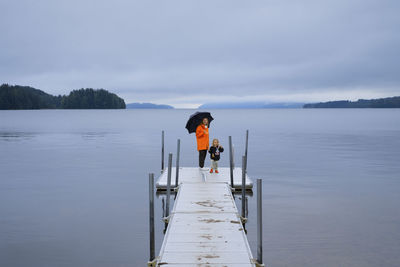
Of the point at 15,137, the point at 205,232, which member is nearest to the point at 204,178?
the point at 205,232

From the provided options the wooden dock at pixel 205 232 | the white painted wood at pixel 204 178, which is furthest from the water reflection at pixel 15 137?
the wooden dock at pixel 205 232

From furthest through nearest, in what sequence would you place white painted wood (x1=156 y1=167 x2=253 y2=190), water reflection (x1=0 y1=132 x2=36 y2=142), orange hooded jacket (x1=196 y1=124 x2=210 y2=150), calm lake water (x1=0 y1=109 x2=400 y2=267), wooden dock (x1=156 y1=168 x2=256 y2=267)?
water reflection (x1=0 y1=132 x2=36 y2=142)
orange hooded jacket (x1=196 y1=124 x2=210 y2=150)
white painted wood (x1=156 y1=167 x2=253 y2=190)
calm lake water (x1=0 y1=109 x2=400 y2=267)
wooden dock (x1=156 y1=168 x2=256 y2=267)

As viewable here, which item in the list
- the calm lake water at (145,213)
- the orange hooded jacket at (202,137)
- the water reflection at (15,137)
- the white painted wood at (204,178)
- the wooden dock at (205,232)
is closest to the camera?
the wooden dock at (205,232)

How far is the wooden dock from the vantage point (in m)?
8.10

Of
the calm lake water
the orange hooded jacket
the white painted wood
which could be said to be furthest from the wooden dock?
the orange hooded jacket

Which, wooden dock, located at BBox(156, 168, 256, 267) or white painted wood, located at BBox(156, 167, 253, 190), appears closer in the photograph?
wooden dock, located at BBox(156, 168, 256, 267)

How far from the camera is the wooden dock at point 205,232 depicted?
8.10 metres

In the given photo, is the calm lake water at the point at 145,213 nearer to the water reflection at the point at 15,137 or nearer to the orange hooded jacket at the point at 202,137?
the orange hooded jacket at the point at 202,137

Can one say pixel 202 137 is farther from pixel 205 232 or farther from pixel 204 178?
pixel 205 232

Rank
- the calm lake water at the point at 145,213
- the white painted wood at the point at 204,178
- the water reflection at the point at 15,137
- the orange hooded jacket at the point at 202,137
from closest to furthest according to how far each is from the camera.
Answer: the calm lake water at the point at 145,213, the white painted wood at the point at 204,178, the orange hooded jacket at the point at 202,137, the water reflection at the point at 15,137

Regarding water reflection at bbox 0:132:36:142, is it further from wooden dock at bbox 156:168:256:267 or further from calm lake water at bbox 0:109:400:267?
wooden dock at bbox 156:168:256:267

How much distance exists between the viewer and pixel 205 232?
970 cm

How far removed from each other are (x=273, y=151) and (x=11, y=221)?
29.5 metres

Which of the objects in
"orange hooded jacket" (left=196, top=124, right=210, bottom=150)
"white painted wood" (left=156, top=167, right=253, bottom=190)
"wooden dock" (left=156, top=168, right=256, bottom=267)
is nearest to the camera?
"wooden dock" (left=156, top=168, right=256, bottom=267)
